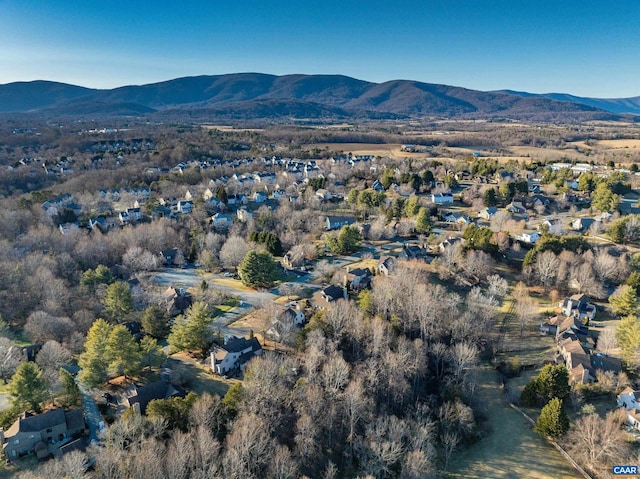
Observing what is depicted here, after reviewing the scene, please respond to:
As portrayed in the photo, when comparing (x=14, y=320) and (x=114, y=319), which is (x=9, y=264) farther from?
(x=114, y=319)

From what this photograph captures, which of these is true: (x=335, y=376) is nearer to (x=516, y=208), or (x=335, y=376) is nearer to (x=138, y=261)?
(x=138, y=261)

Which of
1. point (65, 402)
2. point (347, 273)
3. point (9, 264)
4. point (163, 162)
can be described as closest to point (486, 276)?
point (347, 273)

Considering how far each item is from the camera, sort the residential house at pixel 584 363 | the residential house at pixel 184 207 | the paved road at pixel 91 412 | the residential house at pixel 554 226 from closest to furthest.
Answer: the paved road at pixel 91 412
the residential house at pixel 584 363
the residential house at pixel 554 226
the residential house at pixel 184 207

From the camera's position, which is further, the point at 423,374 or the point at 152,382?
the point at 423,374

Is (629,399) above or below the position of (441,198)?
below

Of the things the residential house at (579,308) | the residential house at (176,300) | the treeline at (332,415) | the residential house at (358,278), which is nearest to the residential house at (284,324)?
the treeline at (332,415)

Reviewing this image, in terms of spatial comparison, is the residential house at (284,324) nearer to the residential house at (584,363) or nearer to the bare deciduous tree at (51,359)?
the bare deciduous tree at (51,359)

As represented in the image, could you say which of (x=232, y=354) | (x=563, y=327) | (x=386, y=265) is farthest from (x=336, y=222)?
(x=232, y=354)
